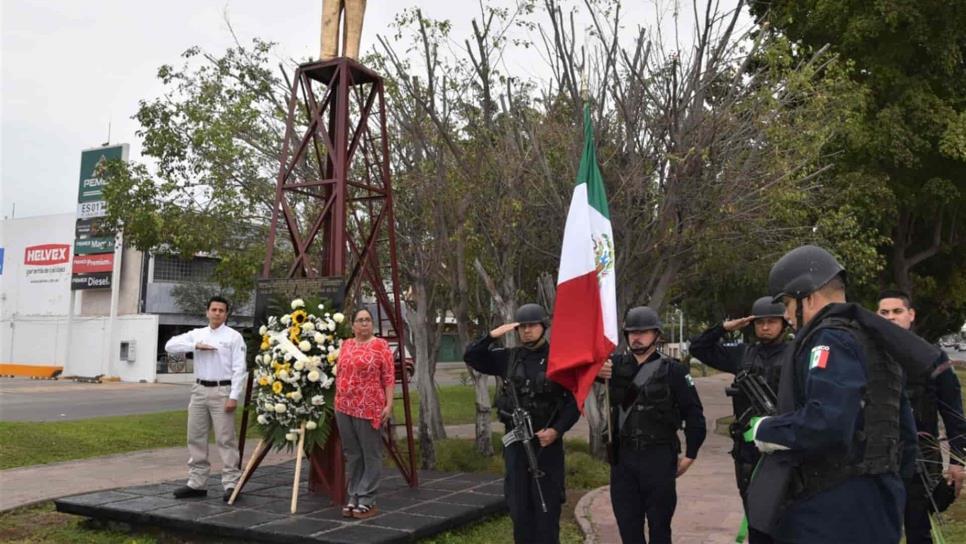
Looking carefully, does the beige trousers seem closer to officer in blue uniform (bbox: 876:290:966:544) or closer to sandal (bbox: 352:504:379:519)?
sandal (bbox: 352:504:379:519)

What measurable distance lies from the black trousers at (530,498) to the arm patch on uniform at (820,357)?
2892 millimetres

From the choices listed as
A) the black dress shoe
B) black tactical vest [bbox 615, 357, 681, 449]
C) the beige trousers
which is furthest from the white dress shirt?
black tactical vest [bbox 615, 357, 681, 449]

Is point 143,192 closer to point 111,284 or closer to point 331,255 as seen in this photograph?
point 331,255

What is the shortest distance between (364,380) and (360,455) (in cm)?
66

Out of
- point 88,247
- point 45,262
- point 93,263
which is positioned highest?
point 88,247

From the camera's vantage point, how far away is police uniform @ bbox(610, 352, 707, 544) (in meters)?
5.27

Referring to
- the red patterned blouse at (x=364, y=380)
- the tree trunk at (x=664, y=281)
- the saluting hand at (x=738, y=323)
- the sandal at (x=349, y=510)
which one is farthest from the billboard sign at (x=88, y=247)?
the saluting hand at (x=738, y=323)

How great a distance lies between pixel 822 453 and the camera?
2.98 metres

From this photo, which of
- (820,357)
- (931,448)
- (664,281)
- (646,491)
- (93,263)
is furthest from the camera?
(93,263)

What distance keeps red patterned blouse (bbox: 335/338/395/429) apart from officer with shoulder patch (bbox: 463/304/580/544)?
1.21 m

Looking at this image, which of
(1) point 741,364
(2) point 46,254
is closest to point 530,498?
(1) point 741,364

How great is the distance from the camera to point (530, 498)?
565 centimetres

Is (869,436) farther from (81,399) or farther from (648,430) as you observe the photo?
(81,399)

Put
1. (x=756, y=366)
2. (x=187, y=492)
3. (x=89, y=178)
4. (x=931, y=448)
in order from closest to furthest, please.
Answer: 1. (x=931, y=448)
2. (x=756, y=366)
3. (x=187, y=492)
4. (x=89, y=178)
